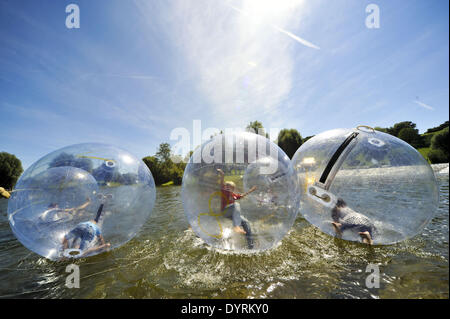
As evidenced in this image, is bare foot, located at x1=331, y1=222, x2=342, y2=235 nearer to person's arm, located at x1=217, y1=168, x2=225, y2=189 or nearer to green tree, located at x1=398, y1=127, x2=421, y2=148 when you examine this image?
person's arm, located at x1=217, y1=168, x2=225, y2=189

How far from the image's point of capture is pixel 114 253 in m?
4.36

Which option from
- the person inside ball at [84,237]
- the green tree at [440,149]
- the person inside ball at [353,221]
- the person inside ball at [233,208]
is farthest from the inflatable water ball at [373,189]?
the green tree at [440,149]

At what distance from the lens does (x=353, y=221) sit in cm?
357

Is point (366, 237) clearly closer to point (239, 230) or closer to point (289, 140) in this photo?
point (239, 230)

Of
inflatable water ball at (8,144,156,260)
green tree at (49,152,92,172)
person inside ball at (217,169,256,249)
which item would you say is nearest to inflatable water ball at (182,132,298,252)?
person inside ball at (217,169,256,249)

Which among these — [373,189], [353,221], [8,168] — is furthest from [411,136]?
[8,168]

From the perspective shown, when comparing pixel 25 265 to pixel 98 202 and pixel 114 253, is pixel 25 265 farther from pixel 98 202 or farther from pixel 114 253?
pixel 98 202

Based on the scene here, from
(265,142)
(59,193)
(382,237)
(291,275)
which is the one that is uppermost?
(265,142)

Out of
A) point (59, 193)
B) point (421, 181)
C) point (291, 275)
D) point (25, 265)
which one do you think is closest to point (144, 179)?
point (59, 193)

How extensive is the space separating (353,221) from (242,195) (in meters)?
2.52

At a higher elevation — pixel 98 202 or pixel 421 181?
pixel 421 181

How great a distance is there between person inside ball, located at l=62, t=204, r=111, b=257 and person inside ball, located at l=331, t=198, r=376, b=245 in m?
5.18
